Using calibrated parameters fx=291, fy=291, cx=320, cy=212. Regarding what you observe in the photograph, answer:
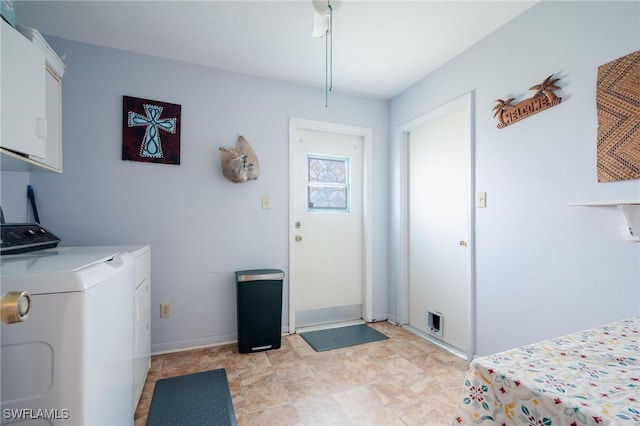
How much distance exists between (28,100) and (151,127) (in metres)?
1.05

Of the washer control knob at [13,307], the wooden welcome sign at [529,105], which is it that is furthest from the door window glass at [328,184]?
the washer control knob at [13,307]

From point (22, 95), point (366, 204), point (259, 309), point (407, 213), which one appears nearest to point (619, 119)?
point (407, 213)

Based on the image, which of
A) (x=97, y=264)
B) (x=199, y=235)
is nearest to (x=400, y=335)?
(x=199, y=235)

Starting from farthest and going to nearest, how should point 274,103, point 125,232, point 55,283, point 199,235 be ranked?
point 274,103
point 199,235
point 125,232
point 55,283

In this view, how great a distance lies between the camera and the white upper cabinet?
3.95ft

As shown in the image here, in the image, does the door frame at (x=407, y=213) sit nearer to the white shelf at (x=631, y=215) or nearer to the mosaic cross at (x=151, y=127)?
the white shelf at (x=631, y=215)

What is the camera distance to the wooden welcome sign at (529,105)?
1.74 meters

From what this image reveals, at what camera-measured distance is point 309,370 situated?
7.01ft

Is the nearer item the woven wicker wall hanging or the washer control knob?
the washer control knob

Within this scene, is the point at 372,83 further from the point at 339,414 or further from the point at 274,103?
the point at 339,414

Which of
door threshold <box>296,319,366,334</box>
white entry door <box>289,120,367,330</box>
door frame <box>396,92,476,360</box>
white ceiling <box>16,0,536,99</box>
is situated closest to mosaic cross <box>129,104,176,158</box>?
white ceiling <box>16,0,536,99</box>

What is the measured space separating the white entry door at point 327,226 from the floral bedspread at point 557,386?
2.27 m

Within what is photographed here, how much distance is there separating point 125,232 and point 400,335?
8.50 feet

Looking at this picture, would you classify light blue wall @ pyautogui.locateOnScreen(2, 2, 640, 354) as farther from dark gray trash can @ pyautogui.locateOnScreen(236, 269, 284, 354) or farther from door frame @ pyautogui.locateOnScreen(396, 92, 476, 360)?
dark gray trash can @ pyautogui.locateOnScreen(236, 269, 284, 354)
